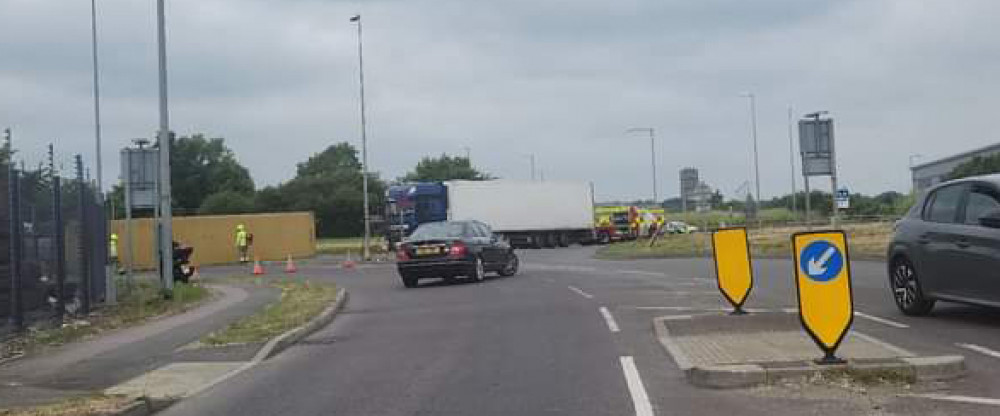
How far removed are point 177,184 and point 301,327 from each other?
113m

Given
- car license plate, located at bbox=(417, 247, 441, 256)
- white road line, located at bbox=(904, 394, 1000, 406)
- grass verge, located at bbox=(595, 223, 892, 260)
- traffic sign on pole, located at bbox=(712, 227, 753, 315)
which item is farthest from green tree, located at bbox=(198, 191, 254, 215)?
white road line, located at bbox=(904, 394, 1000, 406)

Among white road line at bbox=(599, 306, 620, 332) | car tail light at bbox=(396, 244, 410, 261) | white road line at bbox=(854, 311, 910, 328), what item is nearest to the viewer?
white road line at bbox=(854, 311, 910, 328)

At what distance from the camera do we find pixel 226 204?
11231 centimetres

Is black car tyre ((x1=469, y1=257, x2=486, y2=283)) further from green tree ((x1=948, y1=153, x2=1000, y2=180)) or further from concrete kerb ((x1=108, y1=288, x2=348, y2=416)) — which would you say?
green tree ((x1=948, y1=153, x2=1000, y2=180))

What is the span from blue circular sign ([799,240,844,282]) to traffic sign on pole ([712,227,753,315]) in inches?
151

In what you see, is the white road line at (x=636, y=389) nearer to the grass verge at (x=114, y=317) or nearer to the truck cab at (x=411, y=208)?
the grass verge at (x=114, y=317)

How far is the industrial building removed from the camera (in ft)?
276

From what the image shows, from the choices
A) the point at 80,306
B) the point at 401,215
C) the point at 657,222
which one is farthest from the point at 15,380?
the point at 657,222

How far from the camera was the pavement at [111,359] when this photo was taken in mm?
9797

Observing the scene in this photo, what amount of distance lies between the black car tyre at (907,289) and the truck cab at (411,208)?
33459 mm

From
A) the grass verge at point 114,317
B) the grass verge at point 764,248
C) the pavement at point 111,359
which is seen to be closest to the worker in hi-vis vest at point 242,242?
the grass verge at point 764,248

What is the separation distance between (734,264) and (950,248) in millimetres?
2339

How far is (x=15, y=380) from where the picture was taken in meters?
10.4

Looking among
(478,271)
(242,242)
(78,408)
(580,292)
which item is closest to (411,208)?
(242,242)
